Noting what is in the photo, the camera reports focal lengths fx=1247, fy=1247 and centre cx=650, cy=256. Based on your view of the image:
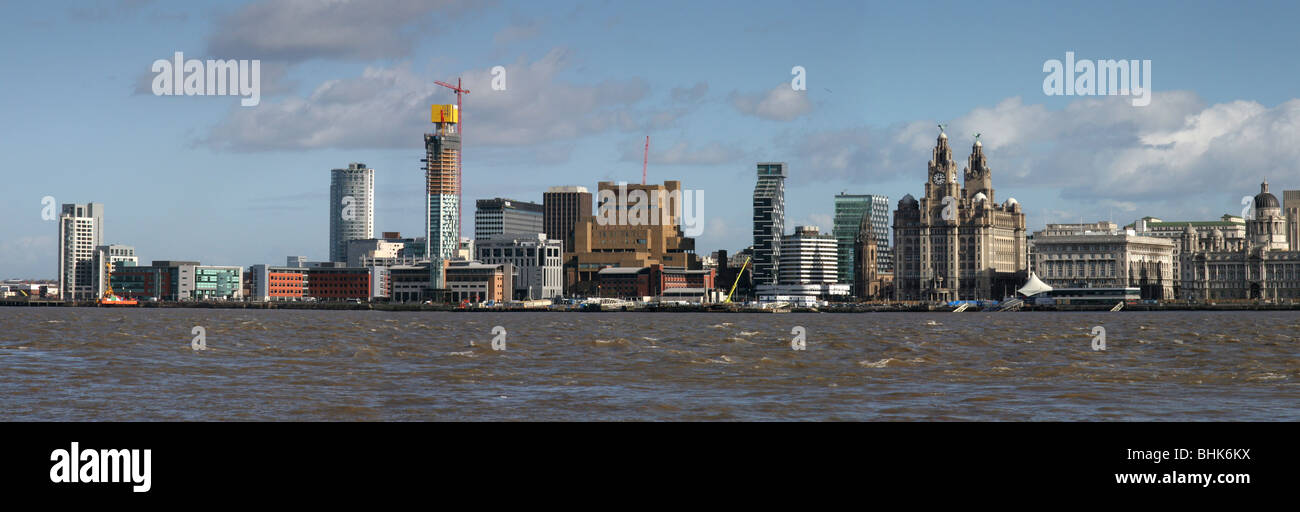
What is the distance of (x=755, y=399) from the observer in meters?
33.7

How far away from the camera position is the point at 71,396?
113 feet
